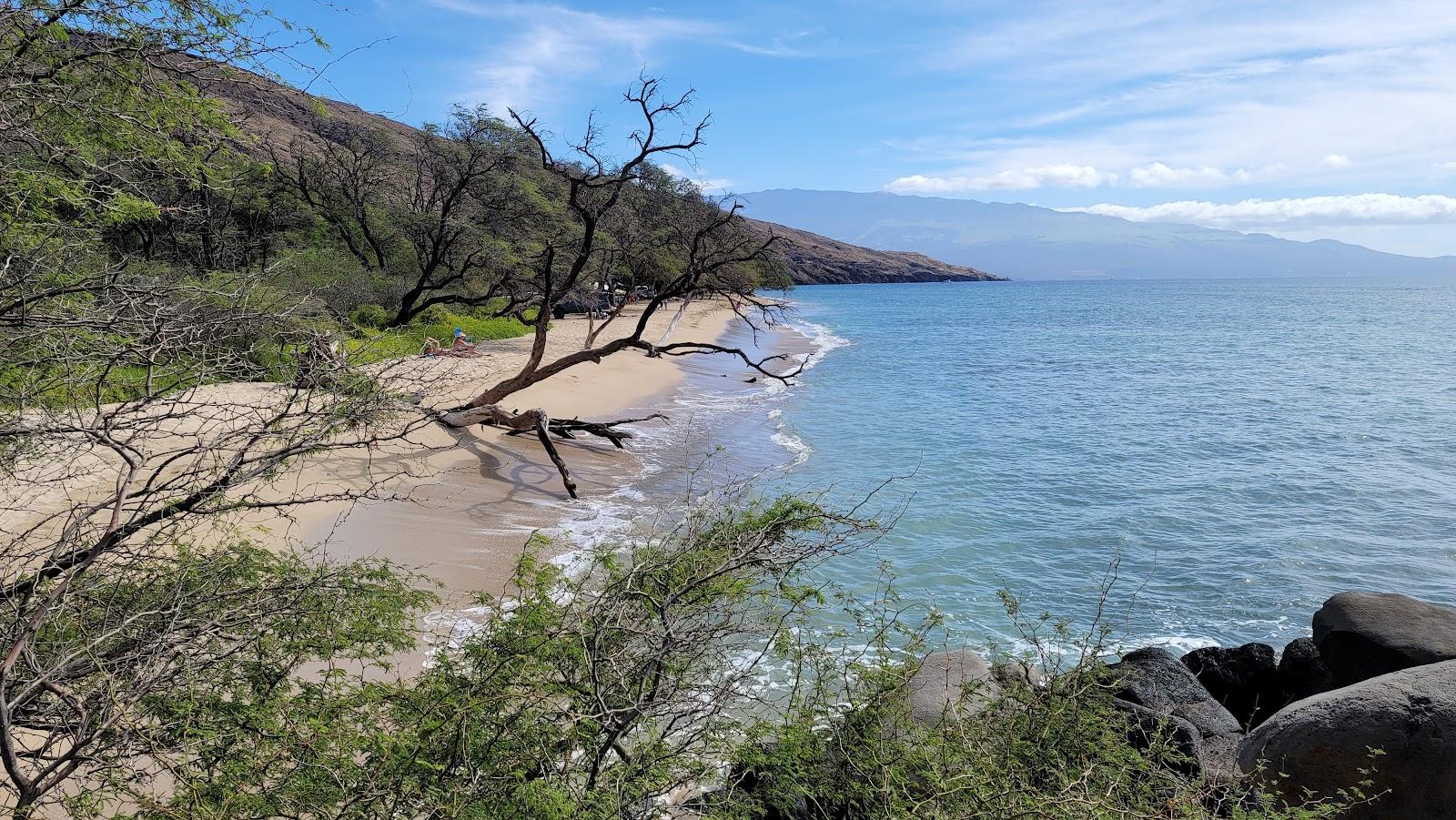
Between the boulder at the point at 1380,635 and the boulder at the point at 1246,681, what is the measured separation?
52cm

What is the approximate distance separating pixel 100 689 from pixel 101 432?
133 centimetres

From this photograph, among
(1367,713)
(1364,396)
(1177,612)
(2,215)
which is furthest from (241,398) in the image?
(1364,396)

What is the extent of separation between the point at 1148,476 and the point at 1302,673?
368 inches

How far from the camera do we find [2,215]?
5.47 metres

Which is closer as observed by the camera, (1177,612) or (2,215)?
(2,215)

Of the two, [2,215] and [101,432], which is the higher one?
[2,215]

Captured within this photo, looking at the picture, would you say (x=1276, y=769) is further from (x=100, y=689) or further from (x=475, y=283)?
(x=475, y=283)

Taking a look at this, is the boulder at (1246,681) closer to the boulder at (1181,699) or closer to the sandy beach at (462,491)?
the boulder at (1181,699)

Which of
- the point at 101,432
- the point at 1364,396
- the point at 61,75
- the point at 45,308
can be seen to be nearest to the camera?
the point at 101,432

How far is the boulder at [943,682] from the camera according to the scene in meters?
6.37

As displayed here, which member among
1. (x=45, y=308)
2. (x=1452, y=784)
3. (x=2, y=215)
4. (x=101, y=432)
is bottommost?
(x=1452, y=784)

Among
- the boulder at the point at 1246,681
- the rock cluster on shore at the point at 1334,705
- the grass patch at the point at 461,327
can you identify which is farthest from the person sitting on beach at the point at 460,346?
the rock cluster on shore at the point at 1334,705

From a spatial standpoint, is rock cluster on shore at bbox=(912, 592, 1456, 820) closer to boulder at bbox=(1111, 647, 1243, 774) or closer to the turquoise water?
boulder at bbox=(1111, 647, 1243, 774)

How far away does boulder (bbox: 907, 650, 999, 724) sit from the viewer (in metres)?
6.37
